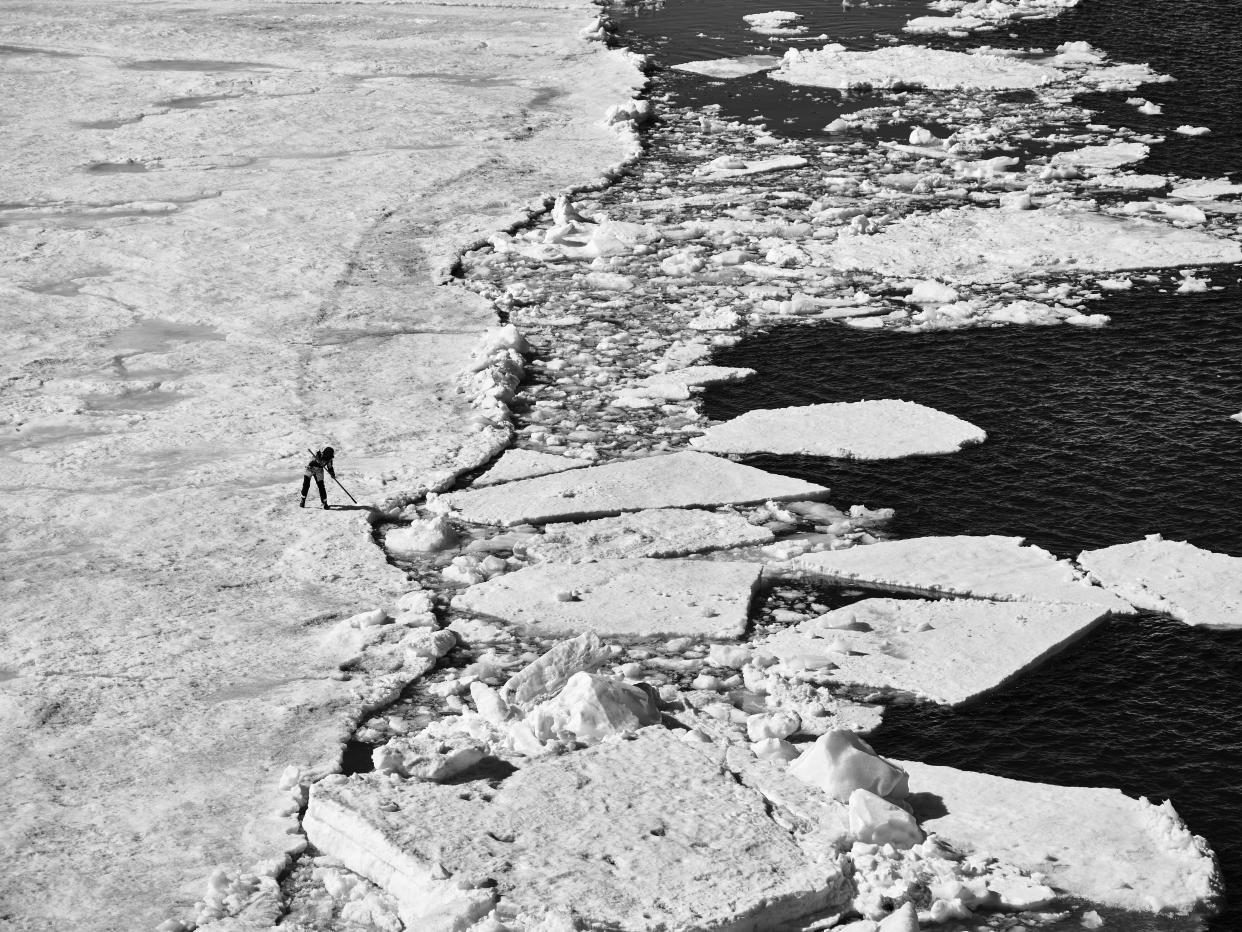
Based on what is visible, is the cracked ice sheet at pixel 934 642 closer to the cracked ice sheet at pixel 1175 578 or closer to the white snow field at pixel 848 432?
the cracked ice sheet at pixel 1175 578

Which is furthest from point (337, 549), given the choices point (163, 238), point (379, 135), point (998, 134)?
point (998, 134)

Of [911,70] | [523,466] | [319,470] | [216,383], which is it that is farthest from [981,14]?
[319,470]

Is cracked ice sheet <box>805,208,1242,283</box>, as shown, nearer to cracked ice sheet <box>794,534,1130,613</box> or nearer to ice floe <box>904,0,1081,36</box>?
cracked ice sheet <box>794,534,1130,613</box>

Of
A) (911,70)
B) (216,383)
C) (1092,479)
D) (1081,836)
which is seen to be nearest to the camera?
(1081,836)

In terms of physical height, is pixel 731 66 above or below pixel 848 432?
above

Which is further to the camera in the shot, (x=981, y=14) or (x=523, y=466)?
(x=981, y=14)

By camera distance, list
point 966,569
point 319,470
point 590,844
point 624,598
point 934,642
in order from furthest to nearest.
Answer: point 319,470
point 966,569
point 624,598
point 934,642
point 590,844

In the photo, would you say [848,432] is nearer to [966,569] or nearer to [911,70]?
[966,569]

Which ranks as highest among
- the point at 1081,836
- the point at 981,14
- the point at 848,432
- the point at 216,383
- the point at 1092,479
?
the point at 981,14
